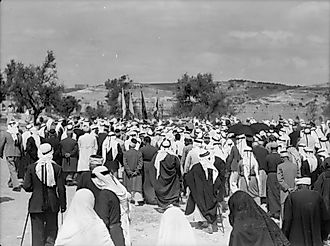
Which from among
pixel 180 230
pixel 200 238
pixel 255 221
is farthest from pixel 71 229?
pixel 200 238

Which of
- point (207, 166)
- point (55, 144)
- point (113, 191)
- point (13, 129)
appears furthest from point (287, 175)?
point (13, 129)

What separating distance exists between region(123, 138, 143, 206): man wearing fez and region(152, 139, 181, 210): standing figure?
60cm

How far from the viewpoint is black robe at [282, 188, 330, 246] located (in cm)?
645

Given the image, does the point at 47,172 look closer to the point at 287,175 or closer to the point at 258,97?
the point at 287,175

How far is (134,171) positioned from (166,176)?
0.90 meters

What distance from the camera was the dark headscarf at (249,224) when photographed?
16.7 feet

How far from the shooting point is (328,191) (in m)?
8.10

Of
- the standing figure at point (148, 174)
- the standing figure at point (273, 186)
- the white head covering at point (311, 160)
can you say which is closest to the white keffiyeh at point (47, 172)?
the standing figure at point (273, 186)

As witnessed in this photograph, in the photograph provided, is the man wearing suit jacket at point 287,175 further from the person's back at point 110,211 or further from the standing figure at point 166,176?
the person's back at point 110,211

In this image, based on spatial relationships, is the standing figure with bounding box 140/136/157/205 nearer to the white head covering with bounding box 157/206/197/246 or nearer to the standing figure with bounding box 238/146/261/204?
the standing figure with bounding box 238/146/261/204

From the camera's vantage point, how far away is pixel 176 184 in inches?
439

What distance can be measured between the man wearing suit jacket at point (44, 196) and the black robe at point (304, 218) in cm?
276

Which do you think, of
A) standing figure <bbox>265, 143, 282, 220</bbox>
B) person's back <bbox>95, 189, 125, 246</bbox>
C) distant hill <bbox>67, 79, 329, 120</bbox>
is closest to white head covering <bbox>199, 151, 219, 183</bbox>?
standing figure <bbox>265, 143, 282, 220</bbox>

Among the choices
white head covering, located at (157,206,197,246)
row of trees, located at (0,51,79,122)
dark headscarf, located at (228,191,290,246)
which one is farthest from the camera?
row of trees, located at (0,51,79,122)
